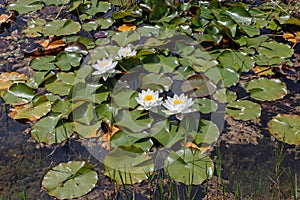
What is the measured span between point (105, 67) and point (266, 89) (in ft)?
2.40

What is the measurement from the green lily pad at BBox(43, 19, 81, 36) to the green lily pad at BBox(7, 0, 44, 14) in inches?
9.8

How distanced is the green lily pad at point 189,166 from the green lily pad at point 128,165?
3.2 inches

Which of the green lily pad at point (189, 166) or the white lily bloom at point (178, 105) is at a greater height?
the white lily bloom at point (178, 105)

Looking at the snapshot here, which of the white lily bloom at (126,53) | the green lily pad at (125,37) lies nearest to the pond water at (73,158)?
the white lily bloom at (126,53)

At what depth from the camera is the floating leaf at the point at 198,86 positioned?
1.98m

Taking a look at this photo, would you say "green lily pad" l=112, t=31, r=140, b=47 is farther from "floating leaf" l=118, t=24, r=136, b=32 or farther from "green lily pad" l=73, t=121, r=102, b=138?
"green lily pad" l=73, t=121, r=102, b=138

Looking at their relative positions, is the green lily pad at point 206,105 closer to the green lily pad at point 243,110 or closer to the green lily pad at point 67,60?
the green lily pad at point 243,110

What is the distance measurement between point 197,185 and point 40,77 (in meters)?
0.96

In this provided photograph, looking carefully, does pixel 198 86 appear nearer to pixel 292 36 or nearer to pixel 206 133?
pixel 206 133

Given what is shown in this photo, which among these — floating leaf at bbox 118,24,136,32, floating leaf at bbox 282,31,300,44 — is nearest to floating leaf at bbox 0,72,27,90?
floating leaf at bbox 118,24,136,32

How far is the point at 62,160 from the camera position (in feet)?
5.86

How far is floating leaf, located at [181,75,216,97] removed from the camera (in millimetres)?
1982

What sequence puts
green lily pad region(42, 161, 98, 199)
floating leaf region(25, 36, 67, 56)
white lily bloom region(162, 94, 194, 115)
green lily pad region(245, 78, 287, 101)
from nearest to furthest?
green lily pad region(42, 161, 98, 199) → white lily bloom region(162, 94, 194, 115) → green lily pad region(245, 78, 287, 101) → floating leaf region(25, 36, 67, 56)

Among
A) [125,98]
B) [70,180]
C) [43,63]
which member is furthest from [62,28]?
[70,180]
